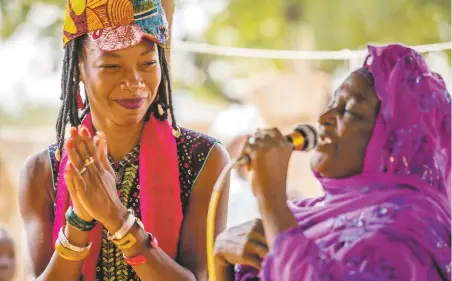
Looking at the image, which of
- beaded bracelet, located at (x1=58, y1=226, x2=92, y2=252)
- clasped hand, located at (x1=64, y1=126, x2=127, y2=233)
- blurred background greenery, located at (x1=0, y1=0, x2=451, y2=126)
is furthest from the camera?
blurred background greenery, located at (x1=0, y1=0, x2=451, y2=126)

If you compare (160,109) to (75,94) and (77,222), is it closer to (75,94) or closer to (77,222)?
(75,94)

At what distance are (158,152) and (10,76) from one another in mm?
9130

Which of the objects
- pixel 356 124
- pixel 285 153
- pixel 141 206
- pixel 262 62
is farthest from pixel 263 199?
pixel 262 62

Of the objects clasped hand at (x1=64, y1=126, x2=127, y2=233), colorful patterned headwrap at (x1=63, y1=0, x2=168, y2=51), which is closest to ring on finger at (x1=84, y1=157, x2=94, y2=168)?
clasped hand at (x1=64, y1=126, x2=127, y2=233)

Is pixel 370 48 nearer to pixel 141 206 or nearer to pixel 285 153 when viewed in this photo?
pixel 285 153

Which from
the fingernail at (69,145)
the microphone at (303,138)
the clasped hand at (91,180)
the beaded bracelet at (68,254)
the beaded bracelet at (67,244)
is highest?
the microphone at (303,138)

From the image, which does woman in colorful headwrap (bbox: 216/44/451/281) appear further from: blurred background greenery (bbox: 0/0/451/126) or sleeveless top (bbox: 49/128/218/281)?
blurred background greenery (bbox: 0/0/451/126)

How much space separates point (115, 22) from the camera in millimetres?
3139

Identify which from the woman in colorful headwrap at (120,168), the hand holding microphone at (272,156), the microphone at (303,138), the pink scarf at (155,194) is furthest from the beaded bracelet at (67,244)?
the microphone at (303,138)

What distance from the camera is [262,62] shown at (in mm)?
13219

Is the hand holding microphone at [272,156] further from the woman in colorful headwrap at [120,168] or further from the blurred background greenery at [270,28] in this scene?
the blurred background greenery at [270,28]

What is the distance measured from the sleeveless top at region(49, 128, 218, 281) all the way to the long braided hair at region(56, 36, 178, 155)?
0.09 metres

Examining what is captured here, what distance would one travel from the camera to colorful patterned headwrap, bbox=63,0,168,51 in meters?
3.12

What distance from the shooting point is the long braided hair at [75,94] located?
3.28 m
